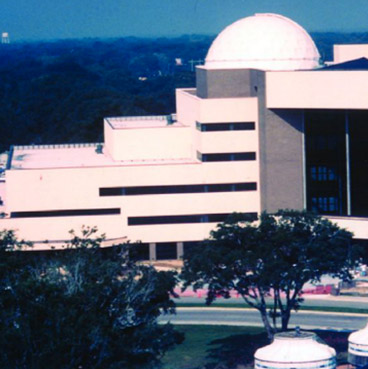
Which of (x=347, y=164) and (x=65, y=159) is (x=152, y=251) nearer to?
(x=65, y=159)

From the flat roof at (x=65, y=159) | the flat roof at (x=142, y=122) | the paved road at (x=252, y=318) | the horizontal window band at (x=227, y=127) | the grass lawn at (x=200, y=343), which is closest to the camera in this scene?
the grass lawn at (x=200, y=343)

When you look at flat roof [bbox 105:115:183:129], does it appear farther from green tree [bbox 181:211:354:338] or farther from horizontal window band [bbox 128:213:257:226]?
green tree [bbox 181:211:354:338]

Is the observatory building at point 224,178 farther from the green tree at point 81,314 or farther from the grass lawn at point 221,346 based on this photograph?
the green tree at point 81,314

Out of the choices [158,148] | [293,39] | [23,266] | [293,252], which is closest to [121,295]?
[23,266]

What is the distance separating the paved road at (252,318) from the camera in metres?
51.5

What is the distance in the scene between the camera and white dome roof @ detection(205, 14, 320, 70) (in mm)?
73562

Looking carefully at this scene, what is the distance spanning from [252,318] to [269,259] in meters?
9.71

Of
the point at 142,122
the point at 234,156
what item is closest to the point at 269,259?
the point at 234,156

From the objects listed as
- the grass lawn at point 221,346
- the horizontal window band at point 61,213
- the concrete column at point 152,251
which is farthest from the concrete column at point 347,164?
the grass lawn at point 221,346

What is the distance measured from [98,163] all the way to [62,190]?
431 centimetres

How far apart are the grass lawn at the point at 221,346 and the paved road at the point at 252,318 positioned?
52.4 inches

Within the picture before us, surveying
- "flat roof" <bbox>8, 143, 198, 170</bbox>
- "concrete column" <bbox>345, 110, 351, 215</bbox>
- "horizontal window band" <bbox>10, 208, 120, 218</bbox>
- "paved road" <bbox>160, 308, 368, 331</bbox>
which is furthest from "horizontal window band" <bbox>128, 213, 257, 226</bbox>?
"paved road" <bbox>160, 308, 368, 331</bbox>

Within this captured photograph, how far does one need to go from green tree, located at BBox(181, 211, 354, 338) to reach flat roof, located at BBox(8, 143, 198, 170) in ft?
78.9

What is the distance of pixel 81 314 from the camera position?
106 feet
